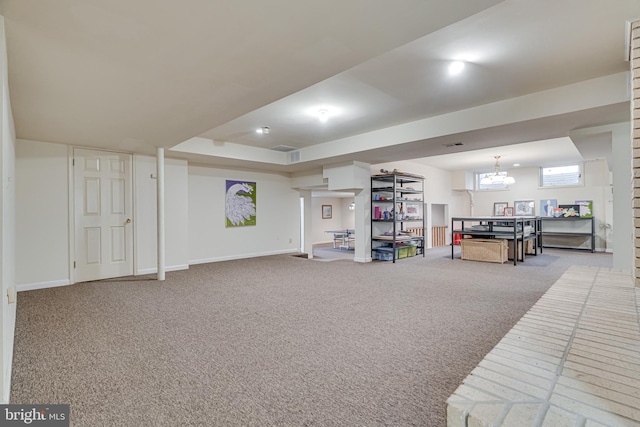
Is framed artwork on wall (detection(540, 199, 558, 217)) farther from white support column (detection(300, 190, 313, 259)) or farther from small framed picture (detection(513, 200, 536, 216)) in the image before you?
white support column (detection(300, 190, 313, 259))

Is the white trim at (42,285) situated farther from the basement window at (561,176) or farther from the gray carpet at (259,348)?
the basement window at (561,176)

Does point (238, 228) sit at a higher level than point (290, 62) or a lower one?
Answer: lower

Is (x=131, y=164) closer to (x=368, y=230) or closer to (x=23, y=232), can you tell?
(x=23, y=232)

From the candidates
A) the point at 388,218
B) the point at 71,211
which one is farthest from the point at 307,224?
the point at 71,211

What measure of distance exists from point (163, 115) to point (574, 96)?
4.69 meters

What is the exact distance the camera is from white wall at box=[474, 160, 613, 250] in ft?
28.3

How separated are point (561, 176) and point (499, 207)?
6.34ft

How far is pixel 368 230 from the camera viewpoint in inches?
282

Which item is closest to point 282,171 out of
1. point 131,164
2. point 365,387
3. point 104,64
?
point 131,164

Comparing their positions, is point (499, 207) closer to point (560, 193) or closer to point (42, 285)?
point (560, 193)

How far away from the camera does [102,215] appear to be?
523 cm

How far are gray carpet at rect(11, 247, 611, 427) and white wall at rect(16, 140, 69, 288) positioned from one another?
40 centimetres

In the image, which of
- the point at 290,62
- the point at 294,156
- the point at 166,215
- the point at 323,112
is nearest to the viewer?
the point at 290,62

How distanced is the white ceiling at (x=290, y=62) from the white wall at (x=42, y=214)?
43 cm
